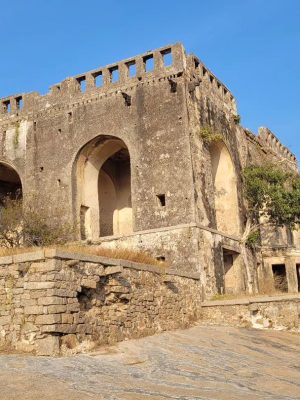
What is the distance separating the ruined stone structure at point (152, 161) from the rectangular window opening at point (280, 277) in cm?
10

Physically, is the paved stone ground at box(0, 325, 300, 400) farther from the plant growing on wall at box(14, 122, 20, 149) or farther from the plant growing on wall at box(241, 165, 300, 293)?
the plant growing on wall at box(14, 122, 20, 149)

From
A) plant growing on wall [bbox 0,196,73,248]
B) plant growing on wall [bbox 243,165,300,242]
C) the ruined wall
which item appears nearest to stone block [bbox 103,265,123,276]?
the ruined wall

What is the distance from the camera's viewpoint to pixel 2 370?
27.1ft

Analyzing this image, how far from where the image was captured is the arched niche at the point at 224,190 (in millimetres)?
21688

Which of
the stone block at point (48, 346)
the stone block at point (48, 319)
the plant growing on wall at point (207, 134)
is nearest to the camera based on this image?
the stone block at point (48, 346)

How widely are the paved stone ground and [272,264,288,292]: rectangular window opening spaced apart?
11.2 meters

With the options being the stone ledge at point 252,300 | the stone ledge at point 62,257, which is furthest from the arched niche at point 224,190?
the stone ledge at point 62,257

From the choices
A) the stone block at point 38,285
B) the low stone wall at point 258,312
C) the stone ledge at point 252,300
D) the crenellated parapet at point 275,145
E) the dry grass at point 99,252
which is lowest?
the low stone wall at point 258,312

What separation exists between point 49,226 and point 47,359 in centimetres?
1137

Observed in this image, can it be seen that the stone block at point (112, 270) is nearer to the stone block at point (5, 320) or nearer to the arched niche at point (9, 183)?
the stone block at point (5, 320)

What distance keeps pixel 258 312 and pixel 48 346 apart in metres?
7.77

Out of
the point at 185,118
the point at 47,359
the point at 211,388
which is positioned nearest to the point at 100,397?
the point at 211,388

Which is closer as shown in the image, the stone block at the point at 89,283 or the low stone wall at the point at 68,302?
the low stone wall at the point at 68,302

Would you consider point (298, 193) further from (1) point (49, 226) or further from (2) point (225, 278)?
(1) point (49, 226)
